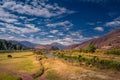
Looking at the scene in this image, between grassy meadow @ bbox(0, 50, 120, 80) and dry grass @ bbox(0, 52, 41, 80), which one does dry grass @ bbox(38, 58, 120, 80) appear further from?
dry grass @ bbox(0, 52, 41, 80)

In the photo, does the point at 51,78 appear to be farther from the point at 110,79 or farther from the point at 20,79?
the point at 110,79

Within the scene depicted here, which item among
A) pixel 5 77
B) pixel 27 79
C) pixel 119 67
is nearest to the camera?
pixel 5 77

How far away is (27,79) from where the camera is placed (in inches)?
1585

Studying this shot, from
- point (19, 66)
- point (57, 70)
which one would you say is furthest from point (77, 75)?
point (19, 66)

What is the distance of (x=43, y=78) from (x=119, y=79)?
19.8 m

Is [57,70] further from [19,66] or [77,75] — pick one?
[19,66]

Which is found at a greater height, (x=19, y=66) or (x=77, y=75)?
(x=19, y=66)

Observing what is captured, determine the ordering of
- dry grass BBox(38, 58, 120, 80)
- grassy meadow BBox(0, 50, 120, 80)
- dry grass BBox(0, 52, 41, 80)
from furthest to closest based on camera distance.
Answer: dry grass BBox(0, 52, 41, 80)
dry grass BBox(38, 58, 120, 80)
grassy meadow BBox(0, 50, 120, 80)

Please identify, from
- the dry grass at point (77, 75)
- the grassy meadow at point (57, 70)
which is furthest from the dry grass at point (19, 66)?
the dry grass at point (77, 75)

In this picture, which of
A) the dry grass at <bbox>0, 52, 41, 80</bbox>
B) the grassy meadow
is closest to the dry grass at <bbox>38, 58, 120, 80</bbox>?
the grassy meadow

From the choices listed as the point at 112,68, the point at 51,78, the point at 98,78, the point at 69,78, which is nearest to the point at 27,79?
the point at 51,78

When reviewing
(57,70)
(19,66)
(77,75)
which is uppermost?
(19,66)

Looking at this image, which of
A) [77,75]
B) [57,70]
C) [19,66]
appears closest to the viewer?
[77,75]

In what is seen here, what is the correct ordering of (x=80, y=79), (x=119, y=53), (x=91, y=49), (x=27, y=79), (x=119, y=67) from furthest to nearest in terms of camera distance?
(x=91, y=49), (x=119, y=53), (x=119, y=67), (x=80, y=79), (x=27, y=79)
